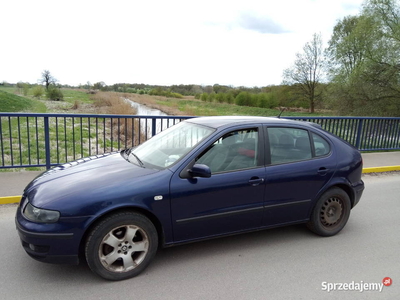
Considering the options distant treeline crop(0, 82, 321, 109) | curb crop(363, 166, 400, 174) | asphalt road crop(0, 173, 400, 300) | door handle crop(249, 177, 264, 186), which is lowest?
asphalt road crop(0, 173, 400, 300)

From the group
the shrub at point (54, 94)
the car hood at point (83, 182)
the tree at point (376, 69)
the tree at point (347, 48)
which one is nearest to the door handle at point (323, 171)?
the car hood at point (83, 182)

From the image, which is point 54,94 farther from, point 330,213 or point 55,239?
point 330,213

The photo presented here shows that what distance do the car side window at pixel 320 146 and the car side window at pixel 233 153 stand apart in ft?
3.03

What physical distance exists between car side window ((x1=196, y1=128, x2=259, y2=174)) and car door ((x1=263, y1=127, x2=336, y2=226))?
206 mm

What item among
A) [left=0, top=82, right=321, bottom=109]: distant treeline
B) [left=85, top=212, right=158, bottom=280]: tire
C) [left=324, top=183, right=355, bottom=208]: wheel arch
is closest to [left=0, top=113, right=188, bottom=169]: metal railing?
[left=85, top=212, right=158, bottom=280]: tire

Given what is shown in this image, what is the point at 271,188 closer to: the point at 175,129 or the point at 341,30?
the point at 175,129

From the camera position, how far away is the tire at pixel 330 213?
4207mm

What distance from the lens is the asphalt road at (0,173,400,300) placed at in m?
3.00

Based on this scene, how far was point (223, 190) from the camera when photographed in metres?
3.51

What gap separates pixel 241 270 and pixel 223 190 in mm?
864

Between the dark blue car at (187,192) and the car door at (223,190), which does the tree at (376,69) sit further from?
the car door at (223,190)

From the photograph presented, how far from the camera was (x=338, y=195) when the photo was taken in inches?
169

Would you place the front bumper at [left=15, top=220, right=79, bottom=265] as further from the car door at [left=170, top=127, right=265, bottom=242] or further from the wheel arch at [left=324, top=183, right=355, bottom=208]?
the wheel arch at [left=324, top=183, right=355, bottom=208]

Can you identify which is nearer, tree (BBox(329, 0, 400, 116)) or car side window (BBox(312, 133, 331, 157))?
car side window (BBox(312, 133, 331, 157))
